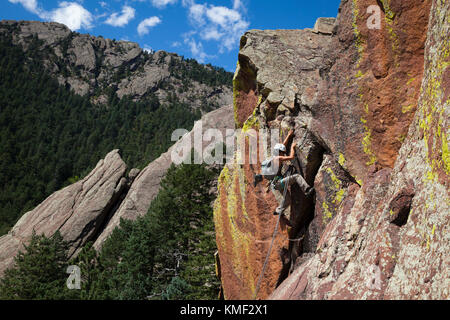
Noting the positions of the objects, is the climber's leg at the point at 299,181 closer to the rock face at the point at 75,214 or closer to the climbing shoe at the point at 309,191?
the climbing shoe at the point at 309,191

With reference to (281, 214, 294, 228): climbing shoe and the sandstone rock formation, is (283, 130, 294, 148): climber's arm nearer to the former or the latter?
(281, 214, 294, 228): climbing shoe

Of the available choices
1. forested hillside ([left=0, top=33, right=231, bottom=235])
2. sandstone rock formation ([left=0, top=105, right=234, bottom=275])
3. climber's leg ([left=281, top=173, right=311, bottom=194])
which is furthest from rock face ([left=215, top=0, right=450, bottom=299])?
forested hillside ([left=0, top=33, right=231, bottom=235])

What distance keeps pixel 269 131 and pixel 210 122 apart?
33.7 meters

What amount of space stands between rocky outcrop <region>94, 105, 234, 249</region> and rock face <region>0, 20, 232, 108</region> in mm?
88936

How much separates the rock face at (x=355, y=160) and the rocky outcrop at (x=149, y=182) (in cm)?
2414

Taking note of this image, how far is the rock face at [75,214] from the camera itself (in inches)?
1323

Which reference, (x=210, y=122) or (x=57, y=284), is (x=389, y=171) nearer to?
(x=57, y=284)

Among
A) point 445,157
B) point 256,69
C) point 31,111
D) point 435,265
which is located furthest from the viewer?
point 31,111

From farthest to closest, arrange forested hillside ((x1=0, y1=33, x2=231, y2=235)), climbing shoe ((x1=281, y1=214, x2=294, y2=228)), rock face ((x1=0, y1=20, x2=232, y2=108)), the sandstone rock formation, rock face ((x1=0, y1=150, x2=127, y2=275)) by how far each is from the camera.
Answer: rock face ((x1=0, y1=20, x2=232, y2=108))
forested hillside ((x1=0, y1=33, x2=231, y2=235))
the sandstone rock formation
rock face ((x1=0, y1=150, x2=127, y2=275))
climbing shoe ((x1=281, y1=214, x2=294, y2=228))

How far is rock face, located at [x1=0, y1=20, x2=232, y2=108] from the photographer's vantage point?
134500 millimetres

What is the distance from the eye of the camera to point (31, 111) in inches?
3885

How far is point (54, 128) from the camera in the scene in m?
93.8

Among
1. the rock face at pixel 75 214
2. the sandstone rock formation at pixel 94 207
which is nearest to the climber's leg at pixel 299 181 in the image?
the sandstone rock formation at pixel 94 207
